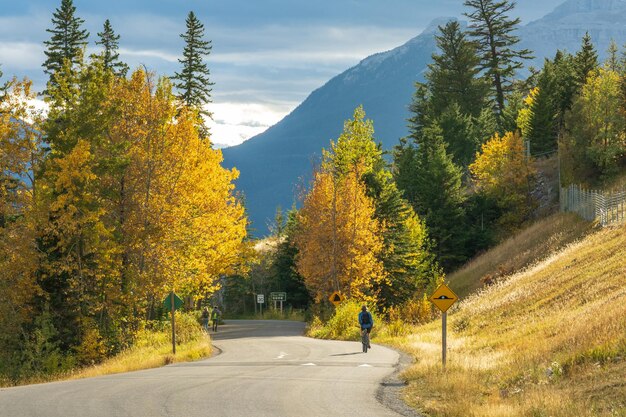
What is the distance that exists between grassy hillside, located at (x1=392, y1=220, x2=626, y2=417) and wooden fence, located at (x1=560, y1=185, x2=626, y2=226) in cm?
1295

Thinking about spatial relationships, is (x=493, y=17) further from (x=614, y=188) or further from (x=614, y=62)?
(x=614, y=188)

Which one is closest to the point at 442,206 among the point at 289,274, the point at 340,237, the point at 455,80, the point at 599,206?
the point at 289,274

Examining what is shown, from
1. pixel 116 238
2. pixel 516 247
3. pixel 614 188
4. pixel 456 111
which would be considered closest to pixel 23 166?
pixel 116 238

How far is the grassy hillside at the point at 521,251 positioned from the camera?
58469 millimetres

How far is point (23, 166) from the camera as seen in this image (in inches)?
1405

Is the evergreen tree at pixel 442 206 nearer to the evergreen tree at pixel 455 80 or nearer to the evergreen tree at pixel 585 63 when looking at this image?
the evergreen tree at pixel 585 63

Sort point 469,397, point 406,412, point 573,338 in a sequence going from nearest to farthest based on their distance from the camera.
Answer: point 406,412
point 469,397
point 573,338

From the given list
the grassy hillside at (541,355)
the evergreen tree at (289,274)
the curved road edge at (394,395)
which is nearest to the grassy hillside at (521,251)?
the evergreen tree at (289,274)

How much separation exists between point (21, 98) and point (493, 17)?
74.4 metres

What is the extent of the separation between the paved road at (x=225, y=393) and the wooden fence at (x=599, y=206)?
3502cm

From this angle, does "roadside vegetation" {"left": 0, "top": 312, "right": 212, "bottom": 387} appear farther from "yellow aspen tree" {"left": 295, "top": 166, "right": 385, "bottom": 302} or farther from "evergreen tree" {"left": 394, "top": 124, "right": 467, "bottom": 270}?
"evergreen tree" {"left": 394, "top": 124, "right": 467, "bottom": 270}

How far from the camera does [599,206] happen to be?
56812mm

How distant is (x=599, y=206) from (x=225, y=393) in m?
47.7

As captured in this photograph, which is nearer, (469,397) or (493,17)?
(469,397)
